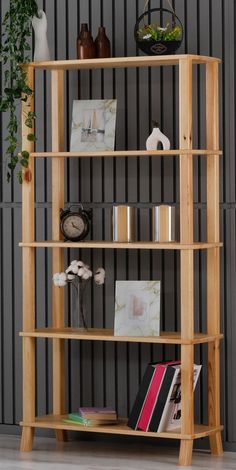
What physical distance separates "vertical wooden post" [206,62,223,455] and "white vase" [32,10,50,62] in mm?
840

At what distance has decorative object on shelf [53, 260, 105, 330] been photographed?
5754 millimetres

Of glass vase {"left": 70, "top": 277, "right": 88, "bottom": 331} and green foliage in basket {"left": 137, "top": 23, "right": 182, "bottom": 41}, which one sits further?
glass vase {"left": 70, "top": 277, "right": 88, "bottom": 331}

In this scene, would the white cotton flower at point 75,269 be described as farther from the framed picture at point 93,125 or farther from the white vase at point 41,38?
the white vase at point 41,38

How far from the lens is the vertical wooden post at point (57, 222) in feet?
19.5

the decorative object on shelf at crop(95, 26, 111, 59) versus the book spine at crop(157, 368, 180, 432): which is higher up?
the decorative object on shelf at crop(95, 26, 111, 59)

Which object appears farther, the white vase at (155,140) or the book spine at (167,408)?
the white vase at (155,140)

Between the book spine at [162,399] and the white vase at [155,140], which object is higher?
the white vase at [155,140]

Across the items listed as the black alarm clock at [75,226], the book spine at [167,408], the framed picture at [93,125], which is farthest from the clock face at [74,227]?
the book spine at [167,408]

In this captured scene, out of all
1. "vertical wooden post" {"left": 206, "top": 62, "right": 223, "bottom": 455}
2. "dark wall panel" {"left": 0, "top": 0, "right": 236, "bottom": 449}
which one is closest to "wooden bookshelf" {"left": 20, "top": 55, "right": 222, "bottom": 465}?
"vertical wooden post" {"left": 206, "top": 62, "right": 223, "bottom": 455}

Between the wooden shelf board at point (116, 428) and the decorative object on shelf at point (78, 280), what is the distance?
1.65 feet

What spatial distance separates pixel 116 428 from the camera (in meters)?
5.61

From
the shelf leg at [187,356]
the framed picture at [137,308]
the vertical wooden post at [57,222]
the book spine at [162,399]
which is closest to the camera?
the shelf leg at [187,356]

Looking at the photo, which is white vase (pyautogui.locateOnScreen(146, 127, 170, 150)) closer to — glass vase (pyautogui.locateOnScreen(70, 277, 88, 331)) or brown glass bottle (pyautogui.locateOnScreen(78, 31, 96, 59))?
brown glass bottle (pyautogui.locateOnScreen(78, 31, 96, 59))

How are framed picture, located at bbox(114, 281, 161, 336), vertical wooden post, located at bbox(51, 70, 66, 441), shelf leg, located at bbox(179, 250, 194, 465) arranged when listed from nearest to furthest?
shelf leg, located at bbox(179, 250, 194, 465), framed picture, located at bbox(114, 281, 161, 336), vertical wooden post, located at bbox(51, 70, 66, 441)
